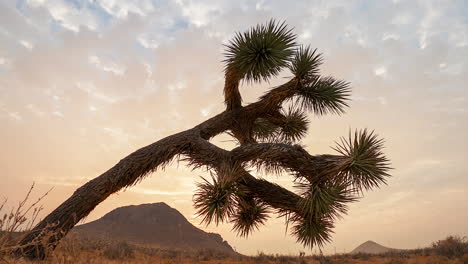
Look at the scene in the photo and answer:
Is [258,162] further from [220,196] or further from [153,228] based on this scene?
[153,228]

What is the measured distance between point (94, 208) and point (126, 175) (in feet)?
3.31

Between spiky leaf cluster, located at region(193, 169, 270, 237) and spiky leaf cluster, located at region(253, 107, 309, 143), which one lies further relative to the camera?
spiky leaf cluster, located at region(253, 107, 309, 143)

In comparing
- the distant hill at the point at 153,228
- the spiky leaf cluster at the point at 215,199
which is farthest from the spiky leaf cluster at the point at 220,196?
the distant hill at the point at 153,228

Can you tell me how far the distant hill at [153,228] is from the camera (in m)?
35.9

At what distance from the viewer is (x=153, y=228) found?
38656 millimetres

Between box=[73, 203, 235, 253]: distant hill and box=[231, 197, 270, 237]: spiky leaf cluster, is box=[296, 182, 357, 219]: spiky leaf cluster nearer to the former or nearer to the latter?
box=[231, 197, 270, 237]: spiky leaf cluster

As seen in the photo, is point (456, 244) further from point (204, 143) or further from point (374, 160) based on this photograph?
point (204, 143)

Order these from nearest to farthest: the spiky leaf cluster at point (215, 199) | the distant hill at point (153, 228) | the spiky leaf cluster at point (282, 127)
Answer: the spiky leaf cluster at point (215, 199), the spiky leaf cluster at point (282, 127), the distant hill at point (153, 228)

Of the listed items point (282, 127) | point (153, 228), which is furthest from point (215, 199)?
point (153, 228)

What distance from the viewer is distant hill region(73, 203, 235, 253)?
3588 centimetres

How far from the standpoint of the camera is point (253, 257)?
15195 millimetres

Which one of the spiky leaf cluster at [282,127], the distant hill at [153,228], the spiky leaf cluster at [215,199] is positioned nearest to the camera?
the spiky leaf cluster at [215,199]

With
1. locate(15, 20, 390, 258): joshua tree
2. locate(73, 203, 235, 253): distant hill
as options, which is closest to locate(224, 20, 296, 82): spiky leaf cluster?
locate(15, 20, 390, 258): joshua tree

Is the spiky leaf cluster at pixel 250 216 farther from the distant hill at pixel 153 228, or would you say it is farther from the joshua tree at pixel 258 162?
the distant hill at pixel 153 228
